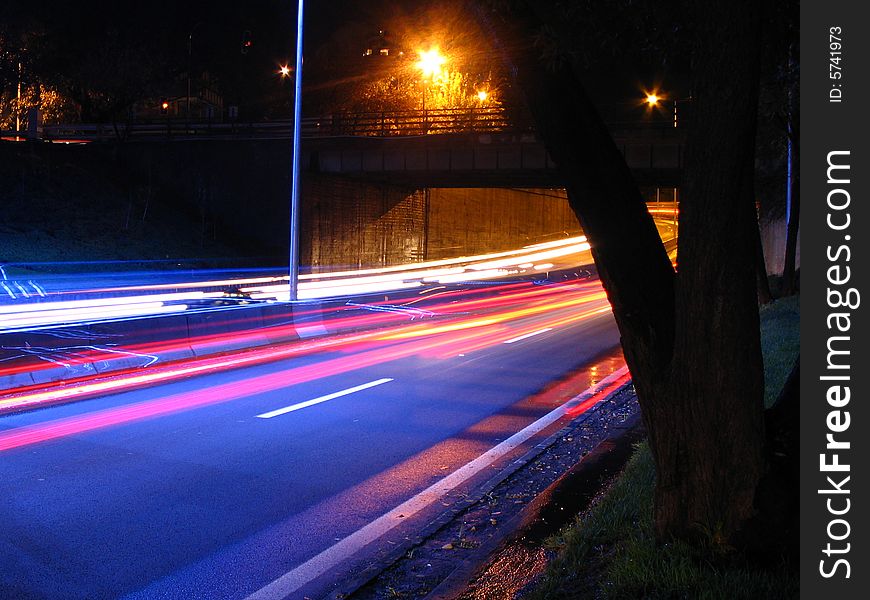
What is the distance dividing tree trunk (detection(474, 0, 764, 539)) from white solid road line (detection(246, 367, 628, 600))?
242cm

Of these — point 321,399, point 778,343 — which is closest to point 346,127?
point 778,343

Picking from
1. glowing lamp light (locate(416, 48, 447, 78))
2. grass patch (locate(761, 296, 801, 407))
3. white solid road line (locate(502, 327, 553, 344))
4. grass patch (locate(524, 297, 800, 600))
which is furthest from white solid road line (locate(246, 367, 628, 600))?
white solid road line (locate(502, 327, 553, 344))

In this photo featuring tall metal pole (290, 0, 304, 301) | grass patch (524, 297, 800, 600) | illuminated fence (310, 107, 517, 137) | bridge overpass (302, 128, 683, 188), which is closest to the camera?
grass patch (524, 297, 800, 600)

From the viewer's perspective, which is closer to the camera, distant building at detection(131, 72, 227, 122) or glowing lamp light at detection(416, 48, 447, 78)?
glowing lamp light at detection(416, 48, 447, 78)

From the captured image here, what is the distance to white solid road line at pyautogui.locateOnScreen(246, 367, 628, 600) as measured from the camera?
5.54 metres

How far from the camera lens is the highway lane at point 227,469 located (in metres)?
5.75

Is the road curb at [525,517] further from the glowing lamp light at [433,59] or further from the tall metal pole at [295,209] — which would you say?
the tall metal pole at [295,209]

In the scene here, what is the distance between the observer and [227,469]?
321 inches

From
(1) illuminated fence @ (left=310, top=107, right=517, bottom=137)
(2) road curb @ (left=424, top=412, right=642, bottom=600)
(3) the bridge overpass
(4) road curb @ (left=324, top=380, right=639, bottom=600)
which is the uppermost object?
(1) illuminated fence @ (left=310, top=107, right=517, bottom=137)

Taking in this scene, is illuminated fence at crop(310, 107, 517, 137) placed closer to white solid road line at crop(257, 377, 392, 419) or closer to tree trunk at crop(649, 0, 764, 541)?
white solid road line at crop(257, 377, 392, 419)

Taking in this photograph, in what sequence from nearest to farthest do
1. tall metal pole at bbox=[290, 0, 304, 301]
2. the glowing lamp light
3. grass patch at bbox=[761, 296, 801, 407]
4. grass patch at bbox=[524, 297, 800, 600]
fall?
grass patch at bbox=[524, 297, 800, 600], the glowing lamp light, grass patch at bbox=[761, 296, 801, 407], tall metal pole at bbox=[290, 0, 304, 301]

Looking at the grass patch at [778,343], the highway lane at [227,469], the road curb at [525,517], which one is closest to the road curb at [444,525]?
the road curb at [525,517]

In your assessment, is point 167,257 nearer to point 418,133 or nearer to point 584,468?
point 418,133

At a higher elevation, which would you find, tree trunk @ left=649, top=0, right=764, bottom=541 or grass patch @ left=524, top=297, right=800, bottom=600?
tree trunk @ left=649, top=0, right=764, bottom=541
